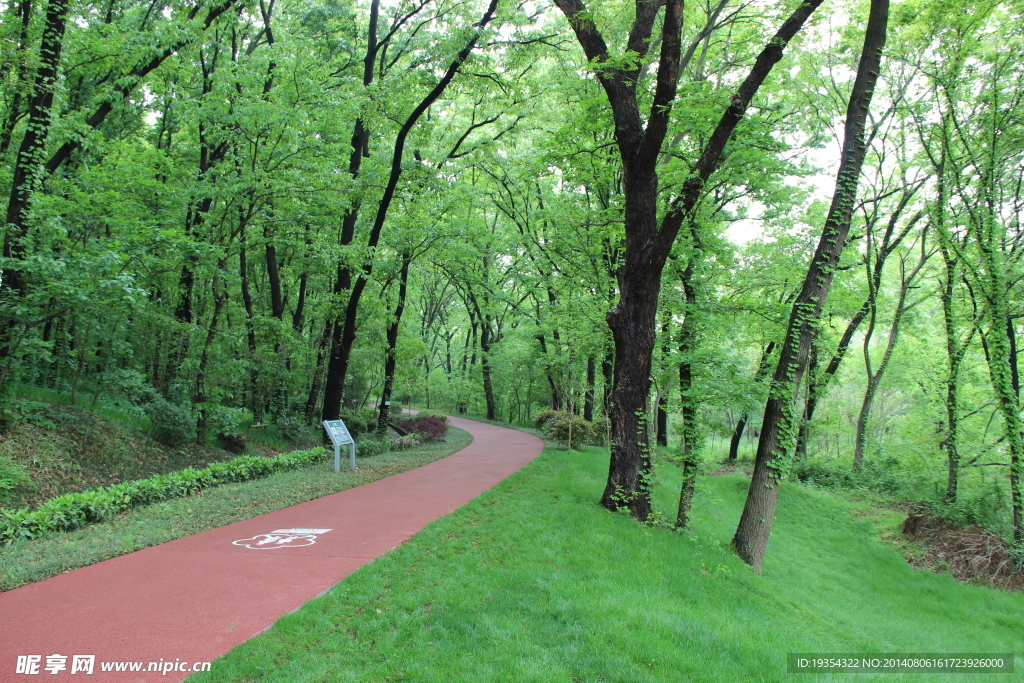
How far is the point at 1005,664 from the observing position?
22.3 ft

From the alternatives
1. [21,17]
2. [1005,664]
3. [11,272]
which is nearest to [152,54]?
[21,17]

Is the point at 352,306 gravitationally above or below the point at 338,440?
above

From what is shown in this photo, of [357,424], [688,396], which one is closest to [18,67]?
[688,396]

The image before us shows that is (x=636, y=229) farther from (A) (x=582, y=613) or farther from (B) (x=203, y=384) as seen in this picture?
(B) (x=203, y=384)

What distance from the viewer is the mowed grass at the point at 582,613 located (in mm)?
3631

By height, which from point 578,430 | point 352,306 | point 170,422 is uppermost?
point 352,306

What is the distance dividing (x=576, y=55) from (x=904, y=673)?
1442 cm

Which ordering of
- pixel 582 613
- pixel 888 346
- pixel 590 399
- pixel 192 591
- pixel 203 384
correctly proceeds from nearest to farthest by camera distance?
pixel 582 613, pixel 192 591, pixel 203 384, pixel 888 346, pixel 590 399

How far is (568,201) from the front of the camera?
15.2 m

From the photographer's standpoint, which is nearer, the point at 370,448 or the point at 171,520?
the point at 171,520

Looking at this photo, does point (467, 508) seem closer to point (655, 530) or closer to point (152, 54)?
point (655, 530)

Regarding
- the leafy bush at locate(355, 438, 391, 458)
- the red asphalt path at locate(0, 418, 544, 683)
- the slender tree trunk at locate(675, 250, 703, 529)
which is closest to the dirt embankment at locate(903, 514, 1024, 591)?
the slender tree trunk at locate(675, 250, 703, 529)

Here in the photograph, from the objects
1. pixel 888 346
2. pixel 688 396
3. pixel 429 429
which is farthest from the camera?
pixel 429 429

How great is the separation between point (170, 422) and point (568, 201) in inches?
444
